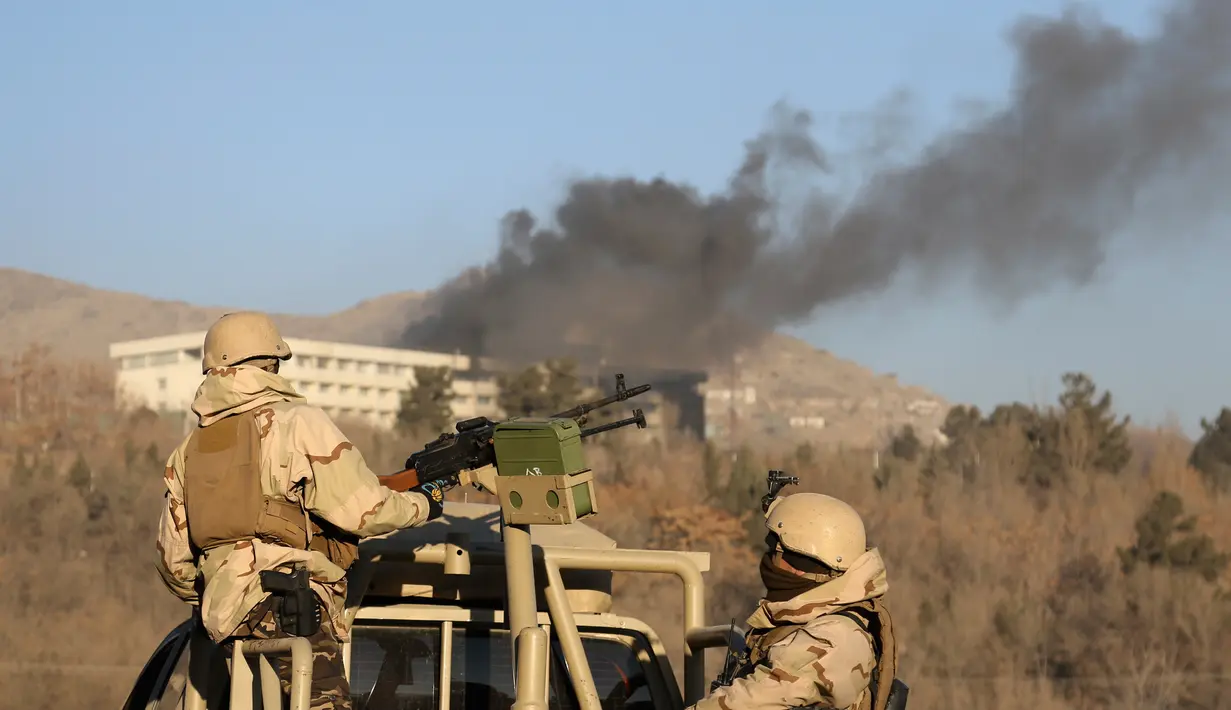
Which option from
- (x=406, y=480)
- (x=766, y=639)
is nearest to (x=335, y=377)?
(x=406, y=480)

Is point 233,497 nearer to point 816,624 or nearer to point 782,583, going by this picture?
point 782,583

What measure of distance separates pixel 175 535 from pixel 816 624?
1.91m

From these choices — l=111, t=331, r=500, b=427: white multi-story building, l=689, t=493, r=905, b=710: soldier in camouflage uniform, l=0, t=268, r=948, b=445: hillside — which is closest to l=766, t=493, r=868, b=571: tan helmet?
l=689, t=493, r=905, b=710: soldier in camouflage uniform

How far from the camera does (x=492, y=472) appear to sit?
5078 mm

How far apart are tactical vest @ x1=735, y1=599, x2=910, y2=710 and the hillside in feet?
124

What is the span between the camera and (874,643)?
4.36 m

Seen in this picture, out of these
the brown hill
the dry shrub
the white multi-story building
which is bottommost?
the dry shrub

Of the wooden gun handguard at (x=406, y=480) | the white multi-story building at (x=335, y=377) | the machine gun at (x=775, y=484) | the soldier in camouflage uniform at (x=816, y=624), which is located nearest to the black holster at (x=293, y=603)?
the wooden gun handguard at (x=406, y=480)

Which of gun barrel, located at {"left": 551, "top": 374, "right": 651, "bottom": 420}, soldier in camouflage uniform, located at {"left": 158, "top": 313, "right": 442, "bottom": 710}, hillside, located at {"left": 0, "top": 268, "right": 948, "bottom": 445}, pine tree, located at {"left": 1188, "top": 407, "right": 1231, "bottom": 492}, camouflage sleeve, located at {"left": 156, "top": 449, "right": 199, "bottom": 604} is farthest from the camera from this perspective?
hillside, located at {"left": 0, "top": 268, "right": 948, "bottom": 445}

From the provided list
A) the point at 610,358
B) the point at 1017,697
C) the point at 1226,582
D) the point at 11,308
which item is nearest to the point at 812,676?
the point at 1017,697

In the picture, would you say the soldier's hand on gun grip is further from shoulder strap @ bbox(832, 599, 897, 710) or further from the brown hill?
the brown hill

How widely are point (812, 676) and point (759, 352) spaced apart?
39211 millimetres

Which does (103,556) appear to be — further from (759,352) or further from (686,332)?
(759,352)

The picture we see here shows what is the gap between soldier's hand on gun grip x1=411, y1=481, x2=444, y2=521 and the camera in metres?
4.91
